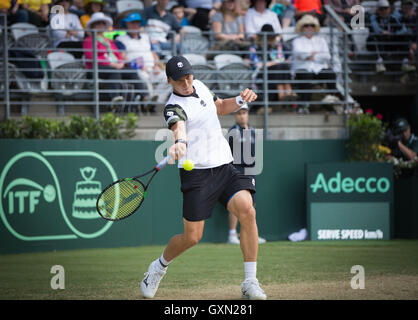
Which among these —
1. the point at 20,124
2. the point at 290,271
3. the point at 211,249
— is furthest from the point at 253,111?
the point at 290,271

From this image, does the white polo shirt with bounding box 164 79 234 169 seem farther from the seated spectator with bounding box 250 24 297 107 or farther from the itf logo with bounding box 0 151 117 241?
the seated spectator with bounding box 250 24 297 107

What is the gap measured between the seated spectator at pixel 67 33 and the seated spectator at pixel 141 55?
72cm

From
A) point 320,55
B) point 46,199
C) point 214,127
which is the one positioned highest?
point 320,55

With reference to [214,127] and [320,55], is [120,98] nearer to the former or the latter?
[320,55]

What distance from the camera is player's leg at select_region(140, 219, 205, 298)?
670cm

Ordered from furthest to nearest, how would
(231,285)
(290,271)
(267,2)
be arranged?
(267,2), (290,271), (231,285)

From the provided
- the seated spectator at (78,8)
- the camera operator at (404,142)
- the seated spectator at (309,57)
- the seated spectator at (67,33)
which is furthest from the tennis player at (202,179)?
the seated spectator at (78,8)

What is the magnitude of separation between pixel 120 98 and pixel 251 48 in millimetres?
2688

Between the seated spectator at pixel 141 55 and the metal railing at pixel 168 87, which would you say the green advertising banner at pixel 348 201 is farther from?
the seated spectator at pixel 141 55

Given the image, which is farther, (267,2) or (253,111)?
(267,2)

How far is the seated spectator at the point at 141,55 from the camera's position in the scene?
12.5 m

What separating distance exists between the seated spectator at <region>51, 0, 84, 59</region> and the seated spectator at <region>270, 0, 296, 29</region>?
4136 mm

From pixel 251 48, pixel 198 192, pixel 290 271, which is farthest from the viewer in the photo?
pixel 251 48

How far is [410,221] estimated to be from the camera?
12898mm
